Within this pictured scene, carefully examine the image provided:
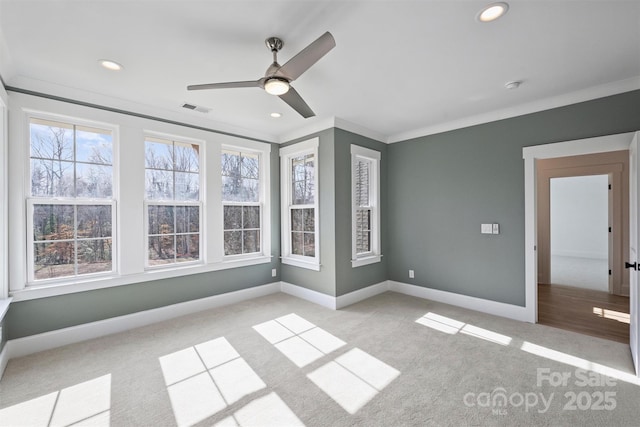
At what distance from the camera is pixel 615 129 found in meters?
2.88

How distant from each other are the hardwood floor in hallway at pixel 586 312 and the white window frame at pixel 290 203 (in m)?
3.07

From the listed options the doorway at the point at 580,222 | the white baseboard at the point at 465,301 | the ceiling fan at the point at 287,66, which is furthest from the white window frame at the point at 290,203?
the doorway at the point at 580,222

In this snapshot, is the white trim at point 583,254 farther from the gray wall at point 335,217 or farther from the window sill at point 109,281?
the window sill at point 109,281

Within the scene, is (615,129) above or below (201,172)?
above

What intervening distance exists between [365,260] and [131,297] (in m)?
3.18

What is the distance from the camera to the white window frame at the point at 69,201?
8.90 ft

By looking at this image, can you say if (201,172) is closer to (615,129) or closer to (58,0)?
(58,0)

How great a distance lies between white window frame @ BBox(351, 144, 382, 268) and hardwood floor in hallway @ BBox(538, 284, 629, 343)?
2.31 metres

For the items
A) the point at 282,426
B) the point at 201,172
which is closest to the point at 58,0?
the point at 201,172

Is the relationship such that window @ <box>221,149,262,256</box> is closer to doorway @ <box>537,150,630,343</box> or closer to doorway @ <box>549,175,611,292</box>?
doorway @ <box>537,150,630,343</box>

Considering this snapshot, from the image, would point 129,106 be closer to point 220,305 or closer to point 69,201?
point 69,201

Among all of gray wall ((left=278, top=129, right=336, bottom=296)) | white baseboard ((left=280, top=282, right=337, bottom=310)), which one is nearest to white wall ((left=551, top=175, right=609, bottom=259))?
gray wall ((left=278, top=129, right=336, bottom=296))

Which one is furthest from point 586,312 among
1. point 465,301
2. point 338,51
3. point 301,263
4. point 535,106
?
point 338,51

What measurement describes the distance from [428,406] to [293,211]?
10.9ft
